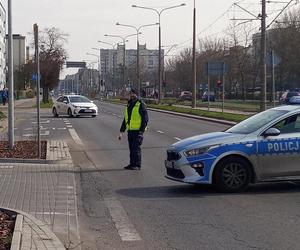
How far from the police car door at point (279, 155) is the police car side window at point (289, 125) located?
11 centimetres

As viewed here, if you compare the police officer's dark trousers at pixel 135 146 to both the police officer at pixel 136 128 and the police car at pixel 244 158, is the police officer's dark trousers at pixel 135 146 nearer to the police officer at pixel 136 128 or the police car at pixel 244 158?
the police officer at pixel 136 128

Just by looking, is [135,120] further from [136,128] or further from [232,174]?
[232,174]

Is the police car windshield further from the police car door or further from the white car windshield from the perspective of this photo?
the white car windshield

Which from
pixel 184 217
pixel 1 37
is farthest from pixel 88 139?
pixel 1 37

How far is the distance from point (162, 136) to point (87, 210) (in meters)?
14.7

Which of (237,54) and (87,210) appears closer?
(87,210)

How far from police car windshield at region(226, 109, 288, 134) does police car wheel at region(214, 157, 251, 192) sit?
0.60 m

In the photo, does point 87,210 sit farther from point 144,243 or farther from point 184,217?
point 144,243

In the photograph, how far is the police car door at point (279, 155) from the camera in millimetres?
10445

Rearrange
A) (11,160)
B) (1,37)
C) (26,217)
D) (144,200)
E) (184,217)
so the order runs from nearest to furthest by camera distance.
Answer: (26,217), (184,217), (144,200), (11,160), (1,37)

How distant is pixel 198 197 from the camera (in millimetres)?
10219

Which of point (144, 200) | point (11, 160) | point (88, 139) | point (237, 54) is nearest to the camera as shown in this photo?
point (144, 200)

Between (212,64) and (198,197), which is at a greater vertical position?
(212,64)

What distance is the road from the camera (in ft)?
23.7
